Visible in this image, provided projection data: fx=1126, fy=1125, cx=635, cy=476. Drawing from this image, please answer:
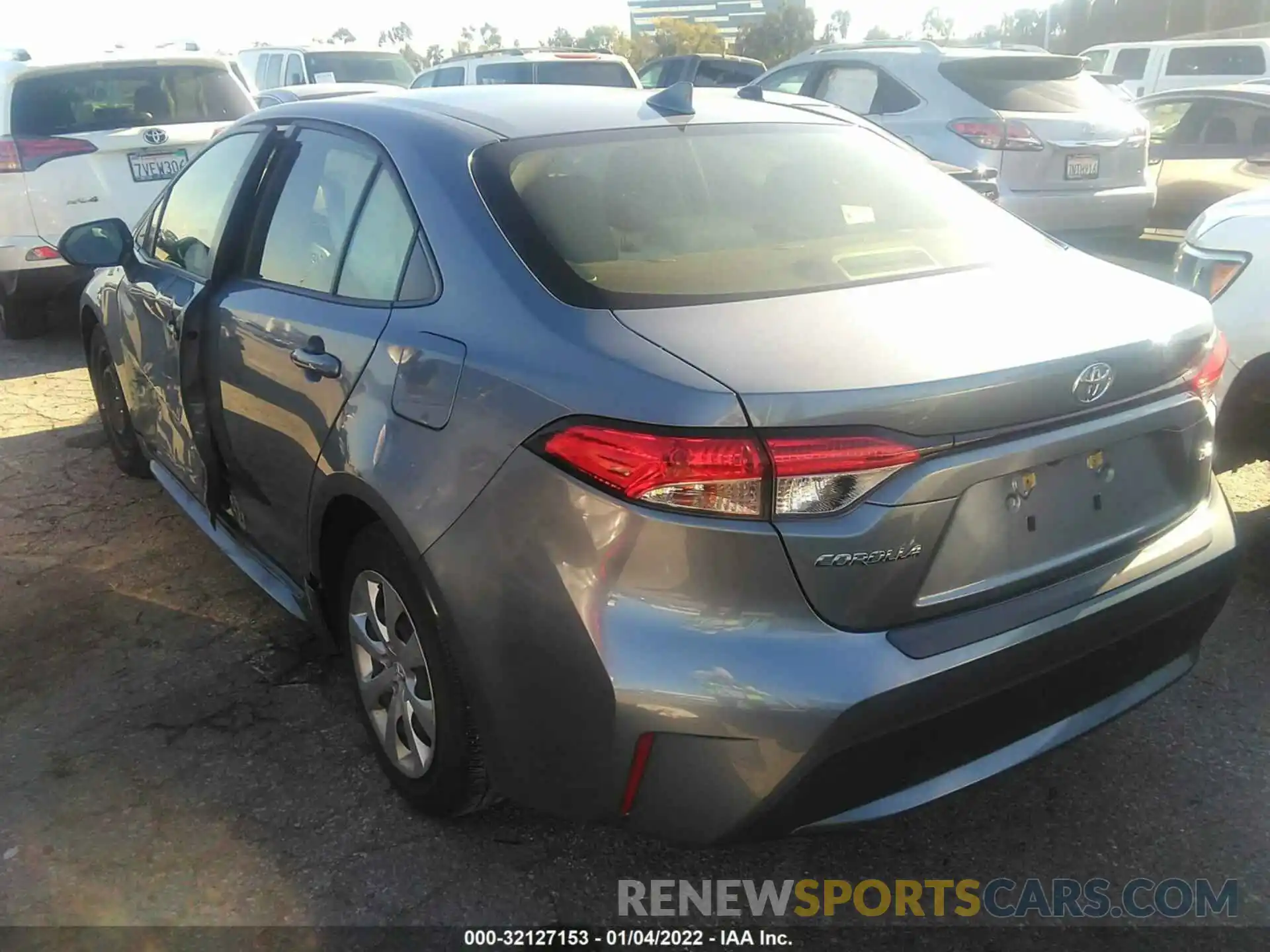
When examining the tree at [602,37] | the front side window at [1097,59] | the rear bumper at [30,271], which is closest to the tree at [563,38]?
the tree at [602,37]

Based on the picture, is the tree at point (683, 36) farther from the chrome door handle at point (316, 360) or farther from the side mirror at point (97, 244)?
the chrome door handle at point (316, 360)

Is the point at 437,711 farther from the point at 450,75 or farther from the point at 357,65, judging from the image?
the point at 357,65

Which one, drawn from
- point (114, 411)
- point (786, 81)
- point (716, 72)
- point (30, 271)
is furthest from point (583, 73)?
point (114, 411)

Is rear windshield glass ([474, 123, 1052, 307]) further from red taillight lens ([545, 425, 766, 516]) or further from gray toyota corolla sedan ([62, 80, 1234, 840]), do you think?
red taillight lens ([545, 425, 766, 516])

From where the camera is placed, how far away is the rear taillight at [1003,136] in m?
7.64

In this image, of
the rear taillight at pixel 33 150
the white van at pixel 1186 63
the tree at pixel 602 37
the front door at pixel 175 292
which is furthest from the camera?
the tree at pixel 602 37

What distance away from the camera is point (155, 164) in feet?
23.9

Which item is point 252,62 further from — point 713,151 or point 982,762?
point 982,762

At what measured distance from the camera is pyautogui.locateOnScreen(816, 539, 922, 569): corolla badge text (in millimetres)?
1872

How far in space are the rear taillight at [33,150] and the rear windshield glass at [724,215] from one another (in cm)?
564

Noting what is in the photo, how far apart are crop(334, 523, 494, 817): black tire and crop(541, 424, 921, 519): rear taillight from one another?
25.2 inches

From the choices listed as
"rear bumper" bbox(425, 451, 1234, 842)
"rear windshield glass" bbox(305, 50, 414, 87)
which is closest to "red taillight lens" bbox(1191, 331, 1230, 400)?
"rear bumper" bbox(425, 451, 1234, 842)

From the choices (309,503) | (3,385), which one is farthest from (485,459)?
(3,385)

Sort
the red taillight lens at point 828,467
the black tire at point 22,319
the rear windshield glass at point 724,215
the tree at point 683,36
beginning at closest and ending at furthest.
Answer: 1. the red taillight lens at point 828,467
2. the rear windshield glass at point 724,215
3. the black tire at point 22,319
4. the tree at point 683,36
